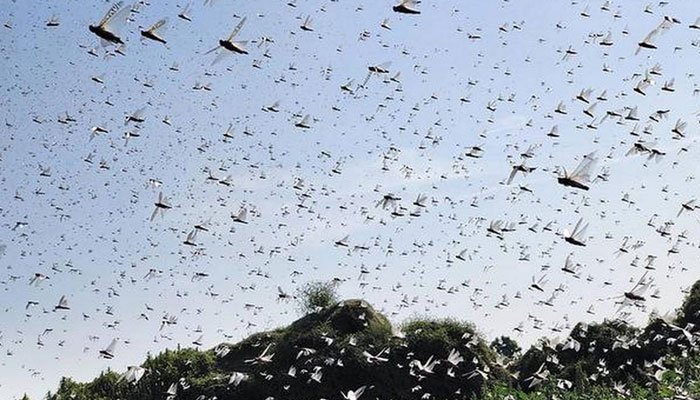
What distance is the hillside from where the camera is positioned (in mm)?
34719

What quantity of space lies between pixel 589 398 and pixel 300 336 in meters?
14.6

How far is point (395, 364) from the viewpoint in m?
35.7

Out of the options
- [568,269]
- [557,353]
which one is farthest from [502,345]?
[568,269]

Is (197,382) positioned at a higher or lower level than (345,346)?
lower

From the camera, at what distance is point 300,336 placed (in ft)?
124

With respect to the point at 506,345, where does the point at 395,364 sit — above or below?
above

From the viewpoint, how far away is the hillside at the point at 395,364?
3472cm

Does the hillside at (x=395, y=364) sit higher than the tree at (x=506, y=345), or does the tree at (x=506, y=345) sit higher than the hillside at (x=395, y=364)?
the hillside at (x=395, y=364)

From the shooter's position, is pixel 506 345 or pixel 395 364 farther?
pixel 506 345

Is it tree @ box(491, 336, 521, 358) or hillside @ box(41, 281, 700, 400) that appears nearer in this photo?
hillside @ box(41, 281, 700, 400)

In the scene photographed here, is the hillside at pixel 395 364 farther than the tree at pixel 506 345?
No

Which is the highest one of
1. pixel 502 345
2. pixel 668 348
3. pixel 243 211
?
pixel 243 211

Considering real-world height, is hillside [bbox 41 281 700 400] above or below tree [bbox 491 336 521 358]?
above

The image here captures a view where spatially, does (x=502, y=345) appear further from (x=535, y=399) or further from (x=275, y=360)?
(x=535, y=399)
